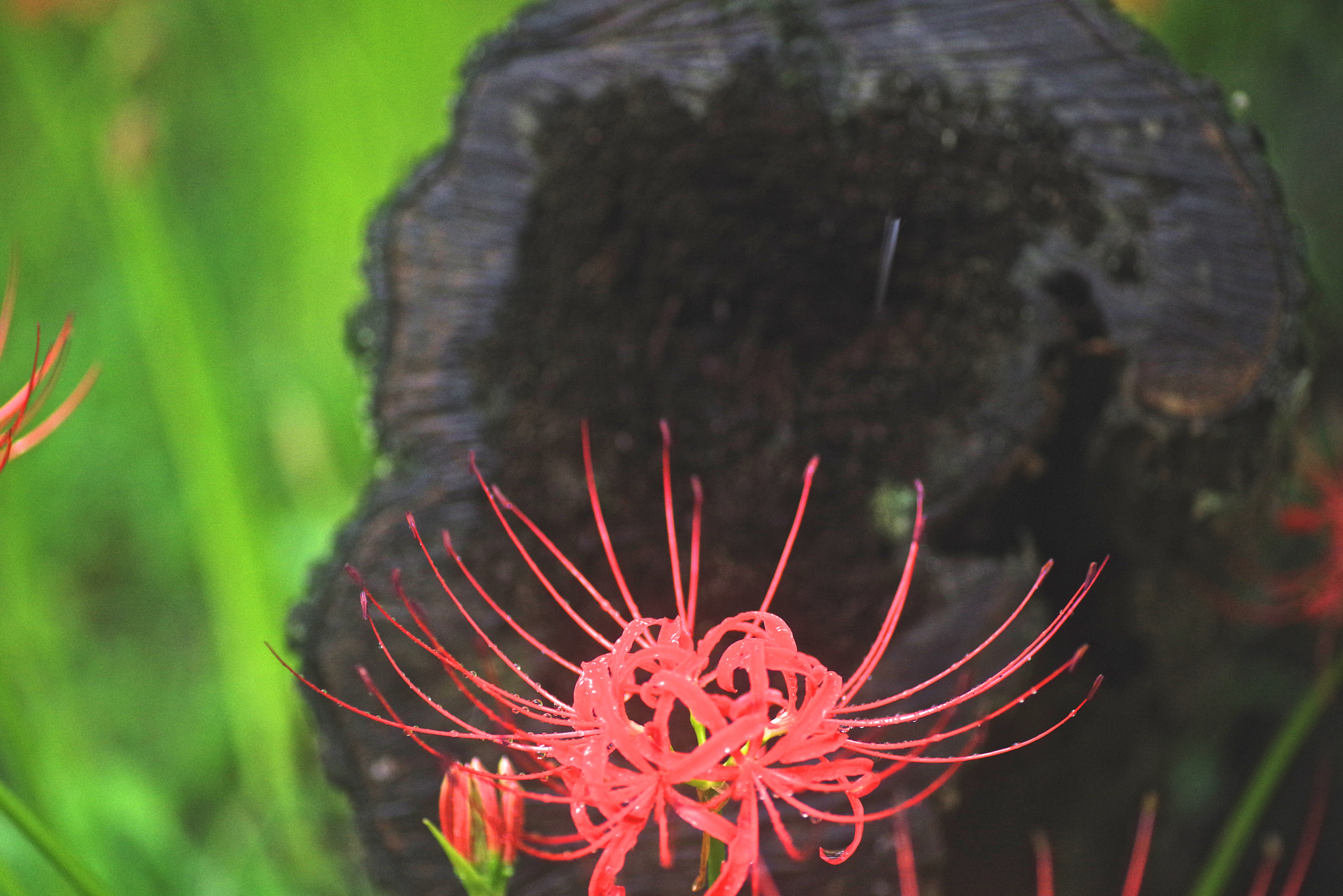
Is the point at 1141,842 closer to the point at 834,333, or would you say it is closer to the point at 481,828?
the point at 834,333

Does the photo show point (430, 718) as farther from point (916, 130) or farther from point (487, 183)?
point (916, 130)

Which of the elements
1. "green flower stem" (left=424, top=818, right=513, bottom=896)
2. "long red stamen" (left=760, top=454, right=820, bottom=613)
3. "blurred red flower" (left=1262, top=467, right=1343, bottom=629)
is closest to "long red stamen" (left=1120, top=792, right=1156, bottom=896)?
"blurred red flower" (left=1262, top=467, right=1343, bottom=629)

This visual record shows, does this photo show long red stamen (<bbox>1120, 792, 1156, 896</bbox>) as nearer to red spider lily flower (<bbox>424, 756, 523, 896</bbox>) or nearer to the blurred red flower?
the blurred red flower

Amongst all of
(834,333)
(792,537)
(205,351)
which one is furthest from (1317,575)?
(205,351)

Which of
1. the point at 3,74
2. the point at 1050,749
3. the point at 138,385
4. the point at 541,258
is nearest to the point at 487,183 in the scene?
the point at 541,258

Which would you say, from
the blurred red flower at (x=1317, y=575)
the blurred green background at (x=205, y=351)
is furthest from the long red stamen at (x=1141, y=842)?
the blurred green background at (x=205, y=351)

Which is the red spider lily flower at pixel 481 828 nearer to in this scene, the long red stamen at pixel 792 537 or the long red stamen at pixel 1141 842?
the long red stamen at pixel 792 537
